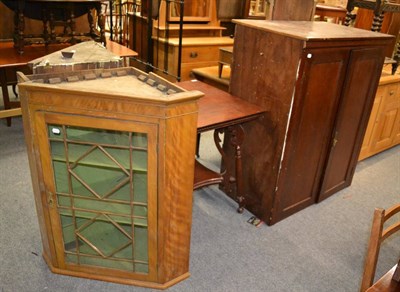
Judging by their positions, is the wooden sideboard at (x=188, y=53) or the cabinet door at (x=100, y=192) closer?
the cabinet door at (x=100, y=192)

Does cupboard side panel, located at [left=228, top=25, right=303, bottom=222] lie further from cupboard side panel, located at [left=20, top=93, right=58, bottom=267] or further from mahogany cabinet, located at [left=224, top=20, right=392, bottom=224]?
cupboard side panel, located at [left=20, top=93, right=58, bottom=267]

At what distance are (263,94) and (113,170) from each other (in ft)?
3.46

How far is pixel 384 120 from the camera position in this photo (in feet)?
10.8

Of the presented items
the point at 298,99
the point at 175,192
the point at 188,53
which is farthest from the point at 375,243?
the point at 188,53

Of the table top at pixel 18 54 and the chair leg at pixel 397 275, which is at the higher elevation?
the table top at pixel 18 54

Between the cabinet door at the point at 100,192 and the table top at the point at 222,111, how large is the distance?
450 mm

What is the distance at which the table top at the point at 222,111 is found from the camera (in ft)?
6.39

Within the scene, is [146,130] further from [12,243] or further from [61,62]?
[12,243]

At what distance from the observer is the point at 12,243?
2.07m

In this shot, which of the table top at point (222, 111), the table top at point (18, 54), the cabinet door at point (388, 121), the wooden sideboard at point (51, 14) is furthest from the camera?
the cabinet door at point (388, 121)

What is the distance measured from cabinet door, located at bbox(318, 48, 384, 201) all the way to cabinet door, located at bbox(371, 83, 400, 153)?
0.63 meters

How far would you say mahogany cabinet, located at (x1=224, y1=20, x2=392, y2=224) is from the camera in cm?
203

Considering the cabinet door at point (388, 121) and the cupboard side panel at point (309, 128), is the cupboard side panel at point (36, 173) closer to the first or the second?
the cupboard side panel at point (309, 128)

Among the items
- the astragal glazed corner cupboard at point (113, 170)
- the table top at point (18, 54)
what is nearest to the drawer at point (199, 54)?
the table top at point (18, 54)
